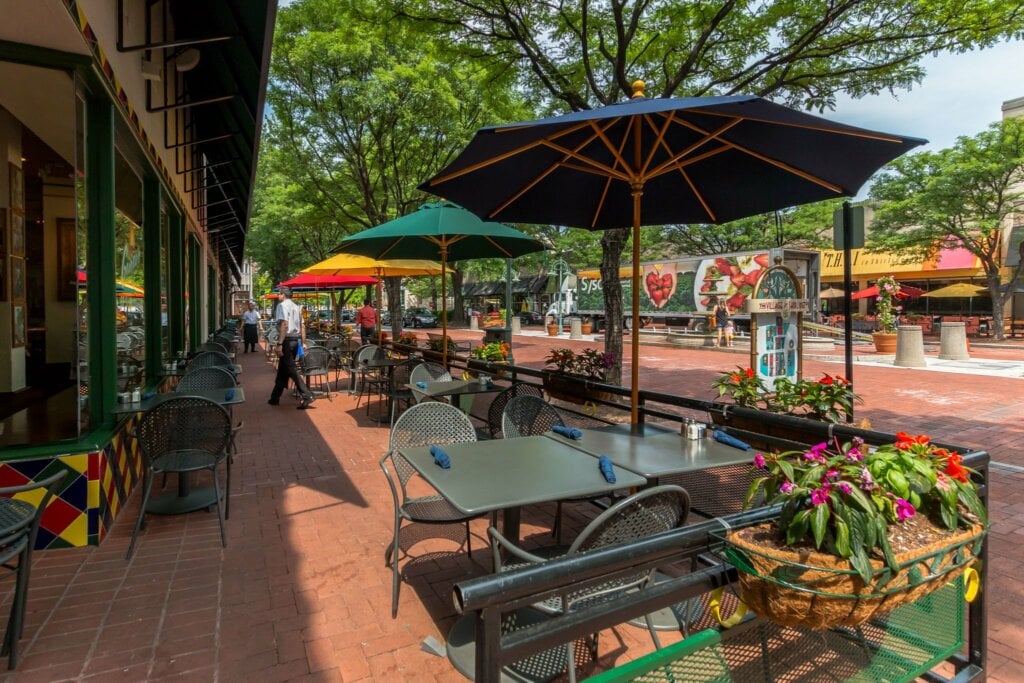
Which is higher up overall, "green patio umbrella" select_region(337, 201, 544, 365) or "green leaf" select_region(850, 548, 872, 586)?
"green patio umbrella" select_region(337, 201, 544, 365)

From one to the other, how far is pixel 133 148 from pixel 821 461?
5975mm

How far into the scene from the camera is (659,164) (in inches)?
155

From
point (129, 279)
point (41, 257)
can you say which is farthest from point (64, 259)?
point (129, 279)

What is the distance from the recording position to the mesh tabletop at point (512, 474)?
2.38 m

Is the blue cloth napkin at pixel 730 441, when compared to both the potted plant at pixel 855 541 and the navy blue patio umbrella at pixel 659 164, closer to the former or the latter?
the navy blue patio umbrella at pixel 659 164

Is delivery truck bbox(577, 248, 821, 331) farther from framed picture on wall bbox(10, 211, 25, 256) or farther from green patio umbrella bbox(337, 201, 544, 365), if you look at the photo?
framed picture on wall bbox(10, 211, 25, 256)

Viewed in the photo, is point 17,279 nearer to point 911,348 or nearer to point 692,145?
point 692,145

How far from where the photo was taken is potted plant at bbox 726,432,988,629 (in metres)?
1.39

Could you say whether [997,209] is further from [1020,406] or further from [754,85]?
[754,85]

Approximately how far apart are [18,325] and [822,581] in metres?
8.87

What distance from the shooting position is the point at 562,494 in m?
2.40

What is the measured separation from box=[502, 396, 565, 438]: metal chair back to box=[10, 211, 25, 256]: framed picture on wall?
668 centimetres

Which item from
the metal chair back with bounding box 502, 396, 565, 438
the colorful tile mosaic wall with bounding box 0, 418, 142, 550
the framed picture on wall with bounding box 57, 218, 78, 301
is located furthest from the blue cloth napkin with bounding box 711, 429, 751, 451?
the framed picture on wall with bounding box 57, 218, 78, 301

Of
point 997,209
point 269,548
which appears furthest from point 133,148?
point 997,209
